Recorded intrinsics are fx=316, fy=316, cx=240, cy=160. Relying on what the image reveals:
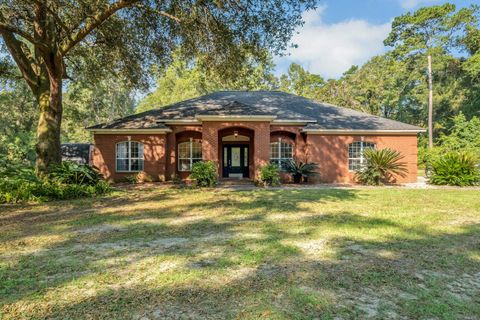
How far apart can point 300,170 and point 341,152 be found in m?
3.00

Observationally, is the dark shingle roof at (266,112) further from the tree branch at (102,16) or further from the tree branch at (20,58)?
the tree branch at (102,16)

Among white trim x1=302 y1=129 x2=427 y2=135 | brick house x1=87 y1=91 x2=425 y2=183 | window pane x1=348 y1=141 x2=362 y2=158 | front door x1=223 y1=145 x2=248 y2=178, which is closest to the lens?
white trim x1=302 y1=129 x2=427 y2=135

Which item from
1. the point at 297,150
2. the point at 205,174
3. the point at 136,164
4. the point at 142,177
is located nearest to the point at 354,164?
the point at 297,150

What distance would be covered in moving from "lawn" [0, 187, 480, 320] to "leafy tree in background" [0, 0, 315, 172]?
6.60m

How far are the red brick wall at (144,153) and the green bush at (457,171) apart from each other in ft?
49.4

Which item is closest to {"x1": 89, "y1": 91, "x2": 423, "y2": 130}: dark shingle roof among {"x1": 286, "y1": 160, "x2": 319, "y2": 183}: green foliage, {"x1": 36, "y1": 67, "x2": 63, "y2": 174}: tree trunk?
{"x1": 286, "y1": 160, "x2": 319, "y2": 183}: green foliage

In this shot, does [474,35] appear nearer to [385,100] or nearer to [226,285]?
[385,100]

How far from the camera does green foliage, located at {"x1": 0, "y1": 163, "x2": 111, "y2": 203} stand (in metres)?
10.7

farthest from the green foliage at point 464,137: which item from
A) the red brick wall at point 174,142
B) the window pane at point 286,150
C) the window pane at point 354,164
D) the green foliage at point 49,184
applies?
the green foliage at point 49,184

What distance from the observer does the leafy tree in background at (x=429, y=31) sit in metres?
30.7

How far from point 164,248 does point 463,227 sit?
6560 millimetres

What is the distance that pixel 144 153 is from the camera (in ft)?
60.2

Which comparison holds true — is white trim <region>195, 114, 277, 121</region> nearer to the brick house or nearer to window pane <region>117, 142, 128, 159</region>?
the brick house

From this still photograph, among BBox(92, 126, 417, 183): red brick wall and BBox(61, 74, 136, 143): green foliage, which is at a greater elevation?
BBox(61, 74, 136, 143): green foliage
